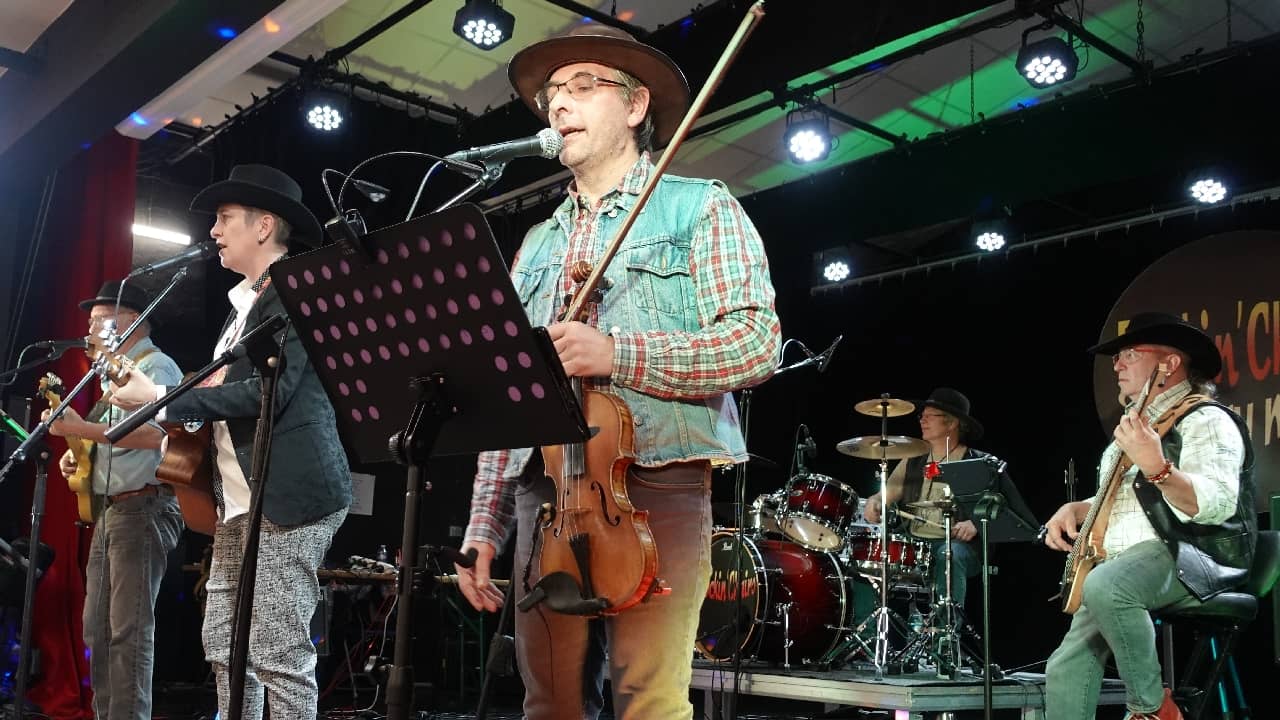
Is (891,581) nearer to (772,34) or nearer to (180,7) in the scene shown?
(772,34)

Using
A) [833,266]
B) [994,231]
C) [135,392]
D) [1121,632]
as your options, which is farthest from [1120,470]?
[833,266]

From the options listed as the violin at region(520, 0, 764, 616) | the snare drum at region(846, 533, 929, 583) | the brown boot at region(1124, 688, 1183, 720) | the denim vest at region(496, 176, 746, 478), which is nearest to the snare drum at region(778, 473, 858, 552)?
the snare drum at region(846, 533, 929, 583)

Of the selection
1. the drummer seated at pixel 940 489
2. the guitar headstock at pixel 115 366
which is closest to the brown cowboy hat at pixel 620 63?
the guitar headstock at pixel 115 366

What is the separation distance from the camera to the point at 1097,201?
32.3ft

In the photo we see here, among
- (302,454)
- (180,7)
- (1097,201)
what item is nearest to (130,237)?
(180,7)

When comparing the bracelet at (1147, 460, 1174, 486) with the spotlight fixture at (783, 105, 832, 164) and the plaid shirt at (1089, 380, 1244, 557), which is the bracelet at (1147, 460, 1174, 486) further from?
the spotlight fixture at (783, 105, 832, 164)

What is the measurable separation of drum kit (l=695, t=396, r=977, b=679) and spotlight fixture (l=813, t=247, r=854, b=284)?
3696 millimetres

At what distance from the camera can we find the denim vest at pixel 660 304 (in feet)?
7.14

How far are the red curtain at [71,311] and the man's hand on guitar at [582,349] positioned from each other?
233 inches

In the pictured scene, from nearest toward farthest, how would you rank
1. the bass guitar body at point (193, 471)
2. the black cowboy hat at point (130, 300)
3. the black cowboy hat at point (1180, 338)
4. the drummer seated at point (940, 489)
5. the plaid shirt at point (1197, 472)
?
the bass guitar body at point (193, 471)
the plaid shirt at point (1197, 472)
the black cowboy hat at point (1180, 338)
the black cowboy hat at point (130, 300)
the drummer seated at point (940, 489)

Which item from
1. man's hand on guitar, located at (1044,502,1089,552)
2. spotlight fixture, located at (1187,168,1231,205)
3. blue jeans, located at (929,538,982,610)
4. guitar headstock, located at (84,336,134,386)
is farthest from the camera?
spotlight fixture, located at (1187,168,1231,205)

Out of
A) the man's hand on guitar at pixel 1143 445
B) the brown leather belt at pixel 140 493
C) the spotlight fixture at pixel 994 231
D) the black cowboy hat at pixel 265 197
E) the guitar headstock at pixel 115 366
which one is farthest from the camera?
the spotlight fixture at pixel 994 231

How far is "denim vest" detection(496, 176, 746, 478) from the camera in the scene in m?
2.18

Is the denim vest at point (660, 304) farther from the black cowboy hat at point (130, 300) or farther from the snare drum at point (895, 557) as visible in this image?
the snare drum at point (895, 557)
